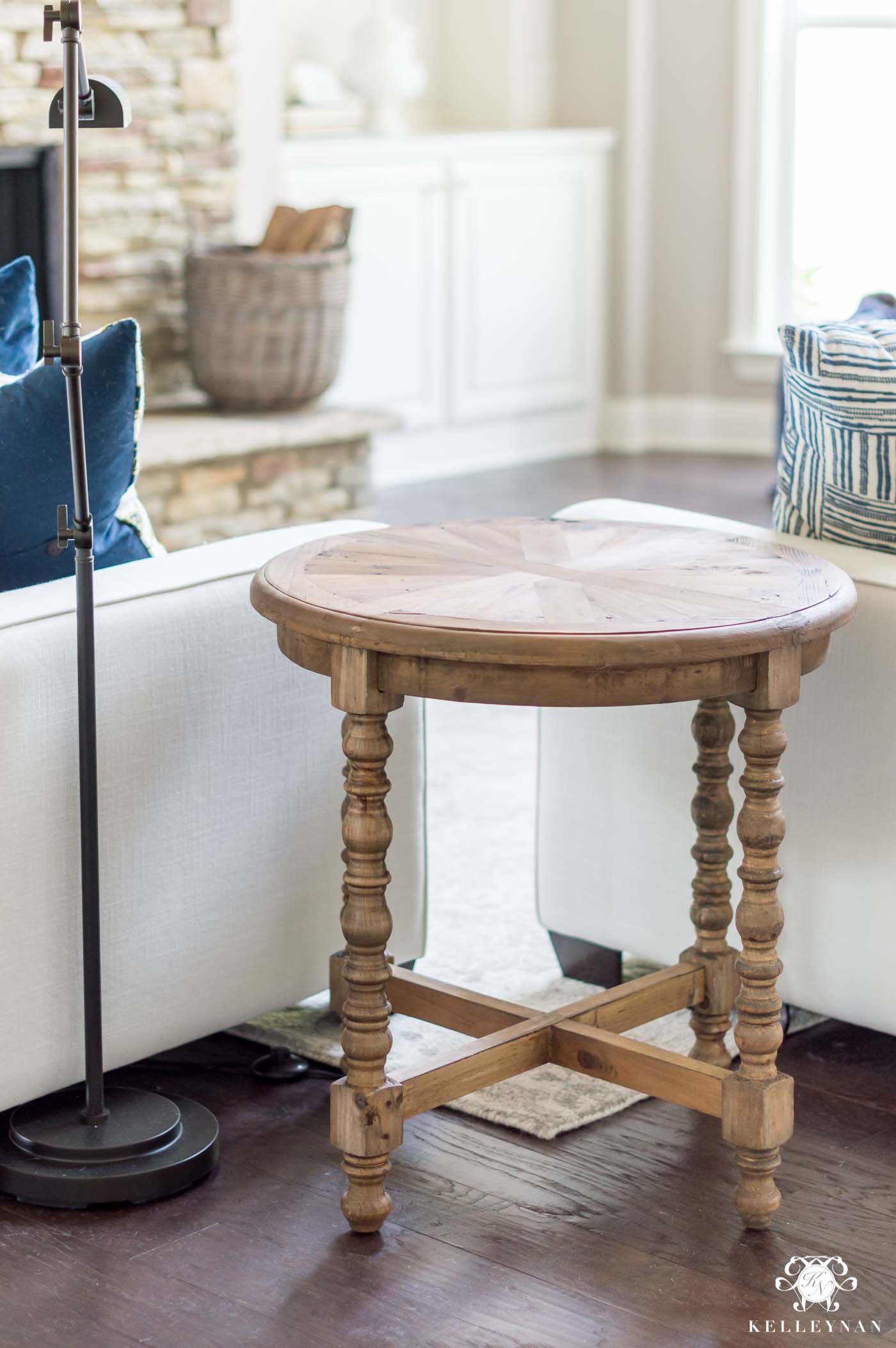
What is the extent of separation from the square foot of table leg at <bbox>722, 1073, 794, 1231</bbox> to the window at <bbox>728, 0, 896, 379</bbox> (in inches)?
182

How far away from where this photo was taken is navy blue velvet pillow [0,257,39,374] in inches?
82.7

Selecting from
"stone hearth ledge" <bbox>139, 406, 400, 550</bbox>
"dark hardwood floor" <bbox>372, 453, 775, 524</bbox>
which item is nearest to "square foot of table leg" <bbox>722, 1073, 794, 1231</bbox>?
"stone hearth ledge" <bbox>139, 406, 400, 550</bbox>

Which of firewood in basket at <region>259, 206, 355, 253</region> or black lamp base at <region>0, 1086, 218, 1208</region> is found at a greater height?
firewood in basket at <region>259, 206, 355, 253</region>

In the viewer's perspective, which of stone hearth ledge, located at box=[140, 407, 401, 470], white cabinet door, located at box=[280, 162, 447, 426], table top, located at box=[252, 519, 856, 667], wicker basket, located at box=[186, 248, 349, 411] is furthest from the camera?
white cabinet door, located at box=[280, 162, 447, 426]

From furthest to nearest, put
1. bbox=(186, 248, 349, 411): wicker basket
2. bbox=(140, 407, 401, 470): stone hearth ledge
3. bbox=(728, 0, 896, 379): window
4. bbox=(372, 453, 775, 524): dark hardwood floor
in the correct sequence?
bbox=(728, 0, 896, 379): window → bbox=(372, 453, 775, 524): dark hardwood floor → bbox=(186, 248, 349, 411): wicker basket → bbox=(140, 407, 401, 470): stone hearth ledge

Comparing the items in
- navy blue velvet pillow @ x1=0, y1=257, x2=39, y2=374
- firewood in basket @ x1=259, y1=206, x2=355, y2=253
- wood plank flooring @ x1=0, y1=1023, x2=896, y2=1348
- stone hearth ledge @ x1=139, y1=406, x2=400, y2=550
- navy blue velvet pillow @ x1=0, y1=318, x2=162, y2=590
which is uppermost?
firewood in basket @ x1=259, y1=206, x2=355, y2=253

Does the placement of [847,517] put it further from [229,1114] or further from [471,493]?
[471,493]

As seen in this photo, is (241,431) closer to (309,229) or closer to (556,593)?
(309,229)

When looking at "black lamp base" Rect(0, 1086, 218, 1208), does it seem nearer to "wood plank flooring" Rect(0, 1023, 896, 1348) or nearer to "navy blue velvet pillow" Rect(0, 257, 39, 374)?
"wood plank flooring" Rect(0, 1023, 896, 1348)

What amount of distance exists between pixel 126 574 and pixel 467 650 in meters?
0.52

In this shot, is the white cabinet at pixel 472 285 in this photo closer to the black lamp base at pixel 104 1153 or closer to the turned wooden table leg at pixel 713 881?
the turned wooden table leg at pixel 713 881

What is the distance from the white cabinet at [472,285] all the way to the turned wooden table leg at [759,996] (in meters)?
3.80

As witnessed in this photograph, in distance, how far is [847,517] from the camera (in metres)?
1.92

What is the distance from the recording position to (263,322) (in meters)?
4.23
